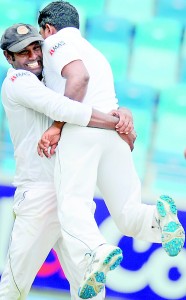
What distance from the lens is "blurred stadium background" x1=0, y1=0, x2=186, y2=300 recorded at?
491 centimetres

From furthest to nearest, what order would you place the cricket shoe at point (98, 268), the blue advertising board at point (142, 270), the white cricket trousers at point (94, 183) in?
the blue advertising board at point (142, 270)
the white cricket trousers at point (94, 183)
the cricket shoe at point (98, 268)

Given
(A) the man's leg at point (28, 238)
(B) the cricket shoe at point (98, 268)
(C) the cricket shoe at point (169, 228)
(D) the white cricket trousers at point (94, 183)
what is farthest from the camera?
(A) the man's leg at point (28, 238)

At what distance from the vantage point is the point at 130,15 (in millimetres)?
6980

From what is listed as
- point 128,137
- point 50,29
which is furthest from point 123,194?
point 50,29

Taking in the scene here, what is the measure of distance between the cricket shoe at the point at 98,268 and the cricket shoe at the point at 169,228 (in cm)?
21

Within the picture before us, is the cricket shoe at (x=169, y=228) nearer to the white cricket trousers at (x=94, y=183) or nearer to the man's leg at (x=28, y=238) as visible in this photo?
the white cricket trousers at (x=94, y=183)

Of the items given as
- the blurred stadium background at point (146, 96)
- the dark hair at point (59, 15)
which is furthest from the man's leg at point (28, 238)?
the blurred stadium background at point (146, 96)

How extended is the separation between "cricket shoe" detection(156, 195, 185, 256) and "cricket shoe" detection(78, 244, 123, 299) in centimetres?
21

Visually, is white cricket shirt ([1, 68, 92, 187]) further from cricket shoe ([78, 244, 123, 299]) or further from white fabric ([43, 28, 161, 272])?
cricket shoe ([78, 244, 123, 299])

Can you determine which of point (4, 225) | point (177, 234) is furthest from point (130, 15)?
point (177, 234)

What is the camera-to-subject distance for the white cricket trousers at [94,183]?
3.51 m

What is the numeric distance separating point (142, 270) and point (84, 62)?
166 cm

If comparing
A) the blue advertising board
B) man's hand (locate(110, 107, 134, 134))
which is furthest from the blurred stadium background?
man's hand (locate(110, 107, 134, 134))

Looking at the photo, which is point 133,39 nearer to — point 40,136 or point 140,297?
point 140,297
